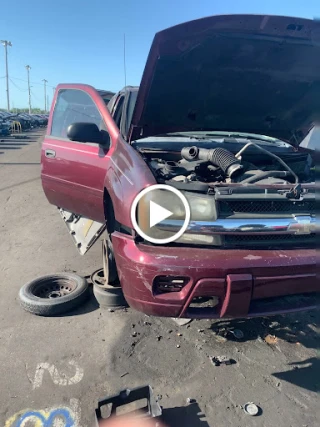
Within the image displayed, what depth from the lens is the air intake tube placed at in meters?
2.76

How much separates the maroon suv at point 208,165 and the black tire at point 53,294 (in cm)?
41

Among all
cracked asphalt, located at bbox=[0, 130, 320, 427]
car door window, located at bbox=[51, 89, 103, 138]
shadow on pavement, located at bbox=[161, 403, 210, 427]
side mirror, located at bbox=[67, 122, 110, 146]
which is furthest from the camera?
car door window, located at bbox=[51, 89, 103, 138]

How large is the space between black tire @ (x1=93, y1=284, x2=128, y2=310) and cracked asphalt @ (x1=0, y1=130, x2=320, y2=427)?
0.26 ft

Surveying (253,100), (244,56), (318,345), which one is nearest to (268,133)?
(253,100)

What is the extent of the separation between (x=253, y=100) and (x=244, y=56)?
24.5 inches

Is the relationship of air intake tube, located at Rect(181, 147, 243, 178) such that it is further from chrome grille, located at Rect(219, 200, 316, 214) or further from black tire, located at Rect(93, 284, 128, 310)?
black tire, located at Rect(93, 284, 128, 310)

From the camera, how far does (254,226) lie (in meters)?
2.34

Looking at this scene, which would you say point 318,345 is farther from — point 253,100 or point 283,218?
point 253,100

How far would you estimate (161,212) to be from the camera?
7.68 ft

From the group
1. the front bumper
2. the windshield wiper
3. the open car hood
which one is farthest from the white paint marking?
the windshield wiper

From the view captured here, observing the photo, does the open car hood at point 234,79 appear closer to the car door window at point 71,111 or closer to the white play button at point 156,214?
the car door window at point 71,111

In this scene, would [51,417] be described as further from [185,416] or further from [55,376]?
[185,416]

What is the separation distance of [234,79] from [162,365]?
2.58m

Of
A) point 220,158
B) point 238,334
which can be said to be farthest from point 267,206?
point 238,334
